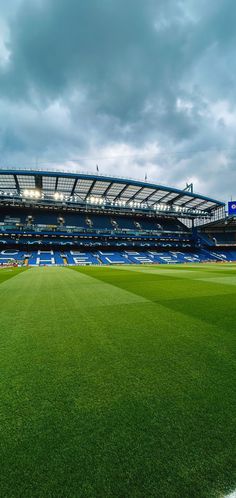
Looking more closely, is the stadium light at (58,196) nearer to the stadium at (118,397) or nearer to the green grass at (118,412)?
the stadium at (118,397)

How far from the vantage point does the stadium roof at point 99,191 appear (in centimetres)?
5121

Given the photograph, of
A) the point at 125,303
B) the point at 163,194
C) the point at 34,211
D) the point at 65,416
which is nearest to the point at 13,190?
the point at 34,211

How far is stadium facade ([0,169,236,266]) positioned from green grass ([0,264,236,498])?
47295 mm

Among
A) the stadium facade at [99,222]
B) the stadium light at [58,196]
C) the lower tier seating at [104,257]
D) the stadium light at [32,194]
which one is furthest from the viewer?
the stadium light at [58,196]

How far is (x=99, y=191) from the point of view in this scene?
61.0 metres

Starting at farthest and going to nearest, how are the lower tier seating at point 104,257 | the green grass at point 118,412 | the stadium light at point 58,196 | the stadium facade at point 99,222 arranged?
the stadium light at point 58,196, the stadium facade at point 99,222, the lower tier seating at point 104,257, the green grass at point 118,412

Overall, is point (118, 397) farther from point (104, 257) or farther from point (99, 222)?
point (99, 222)

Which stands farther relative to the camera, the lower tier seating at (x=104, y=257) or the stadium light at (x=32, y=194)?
the stadium light at (x=32, y=194)

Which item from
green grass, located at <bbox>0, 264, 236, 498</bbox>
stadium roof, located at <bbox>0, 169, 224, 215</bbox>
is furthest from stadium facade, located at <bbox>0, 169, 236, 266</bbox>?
green grass, located at <bbox>0, 264, 236, 498</bbox>

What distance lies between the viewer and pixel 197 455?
162cm

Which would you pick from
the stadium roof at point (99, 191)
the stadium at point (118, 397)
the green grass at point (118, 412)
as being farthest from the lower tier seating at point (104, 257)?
the green grass at point (118, 412)

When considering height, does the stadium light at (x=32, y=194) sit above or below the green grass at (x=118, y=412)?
above

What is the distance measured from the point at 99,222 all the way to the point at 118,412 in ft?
231

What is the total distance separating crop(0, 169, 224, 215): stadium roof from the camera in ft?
168
